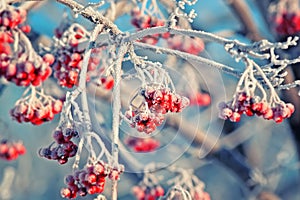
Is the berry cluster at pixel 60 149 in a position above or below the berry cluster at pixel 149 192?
below

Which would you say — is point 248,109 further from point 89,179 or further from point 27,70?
point 27,70

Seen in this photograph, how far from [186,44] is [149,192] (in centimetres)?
73

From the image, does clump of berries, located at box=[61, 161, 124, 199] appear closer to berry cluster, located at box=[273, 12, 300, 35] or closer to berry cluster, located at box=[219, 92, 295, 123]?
berry cluster, located at box=[219, 92, 295, 123]

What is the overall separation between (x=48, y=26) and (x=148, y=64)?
2880mm

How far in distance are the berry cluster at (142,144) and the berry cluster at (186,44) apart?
67cm

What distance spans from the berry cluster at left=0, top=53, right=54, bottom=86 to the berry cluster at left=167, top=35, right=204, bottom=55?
0.85 metres

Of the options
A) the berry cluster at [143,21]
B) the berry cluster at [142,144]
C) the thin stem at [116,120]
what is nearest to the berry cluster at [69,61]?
the berry cluster at [143,21]

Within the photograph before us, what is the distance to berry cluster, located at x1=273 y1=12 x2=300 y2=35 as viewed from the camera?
2.59m

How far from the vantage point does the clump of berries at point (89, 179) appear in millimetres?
1379

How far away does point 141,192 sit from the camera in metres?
2.74

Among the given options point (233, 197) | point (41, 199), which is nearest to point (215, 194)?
point (233, 197)

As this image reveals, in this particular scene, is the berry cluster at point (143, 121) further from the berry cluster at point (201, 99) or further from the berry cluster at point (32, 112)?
the berry cluster at point (201, 99)

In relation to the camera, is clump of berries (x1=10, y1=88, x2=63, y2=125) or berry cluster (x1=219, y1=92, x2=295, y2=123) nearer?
berry cluster (x1=219, y1=92, x2=295, y2=123)

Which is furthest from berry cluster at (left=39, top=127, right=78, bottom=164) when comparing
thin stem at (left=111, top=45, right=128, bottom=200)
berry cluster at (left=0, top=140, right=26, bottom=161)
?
berry cluster at (left=0, top=140, right=26, bottom=161)
